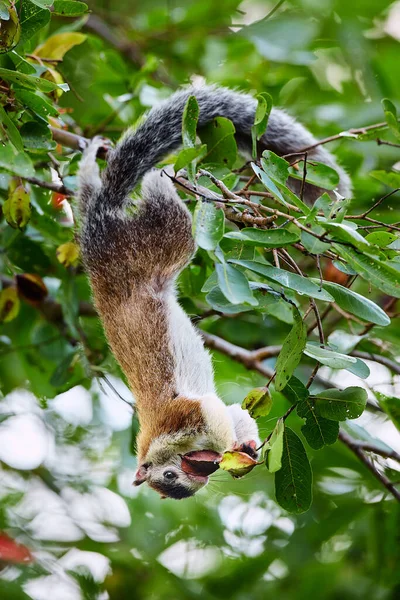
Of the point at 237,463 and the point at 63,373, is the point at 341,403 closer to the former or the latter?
the point at 237,463

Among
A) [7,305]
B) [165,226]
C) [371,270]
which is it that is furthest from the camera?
[7,305]

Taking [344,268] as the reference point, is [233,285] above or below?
above

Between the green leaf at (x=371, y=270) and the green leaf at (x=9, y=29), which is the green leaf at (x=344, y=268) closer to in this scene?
the green leaf at (x=371, y=270)

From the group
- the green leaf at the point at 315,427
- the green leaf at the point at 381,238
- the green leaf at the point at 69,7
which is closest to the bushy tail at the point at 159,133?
the green leaf at the point at 69,7

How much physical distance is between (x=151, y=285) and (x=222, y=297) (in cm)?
90

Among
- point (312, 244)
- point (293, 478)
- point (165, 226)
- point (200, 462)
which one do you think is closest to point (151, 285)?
point (165, 226)

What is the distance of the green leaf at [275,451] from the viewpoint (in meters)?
1.72

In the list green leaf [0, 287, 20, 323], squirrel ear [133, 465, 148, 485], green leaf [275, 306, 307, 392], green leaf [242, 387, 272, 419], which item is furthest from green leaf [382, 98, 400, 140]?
green leaf [0, 287, 20, 323]

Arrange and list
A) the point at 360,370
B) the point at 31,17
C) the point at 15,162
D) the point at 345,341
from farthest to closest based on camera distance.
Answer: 1. the point at 345,341
2. the point at 31,17
3. the point at 15,162
4. the point at 360,370

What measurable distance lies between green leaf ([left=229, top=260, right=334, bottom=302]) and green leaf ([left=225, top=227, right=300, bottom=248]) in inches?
2.1

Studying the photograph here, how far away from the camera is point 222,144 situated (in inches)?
97.9

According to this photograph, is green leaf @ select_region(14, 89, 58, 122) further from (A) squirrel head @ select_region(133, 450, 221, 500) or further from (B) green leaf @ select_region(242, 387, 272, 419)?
(A) squirrel head @ select_region(133, 450, 221, 500)

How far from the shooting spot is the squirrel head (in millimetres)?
2623

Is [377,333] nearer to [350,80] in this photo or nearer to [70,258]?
[70,258]
